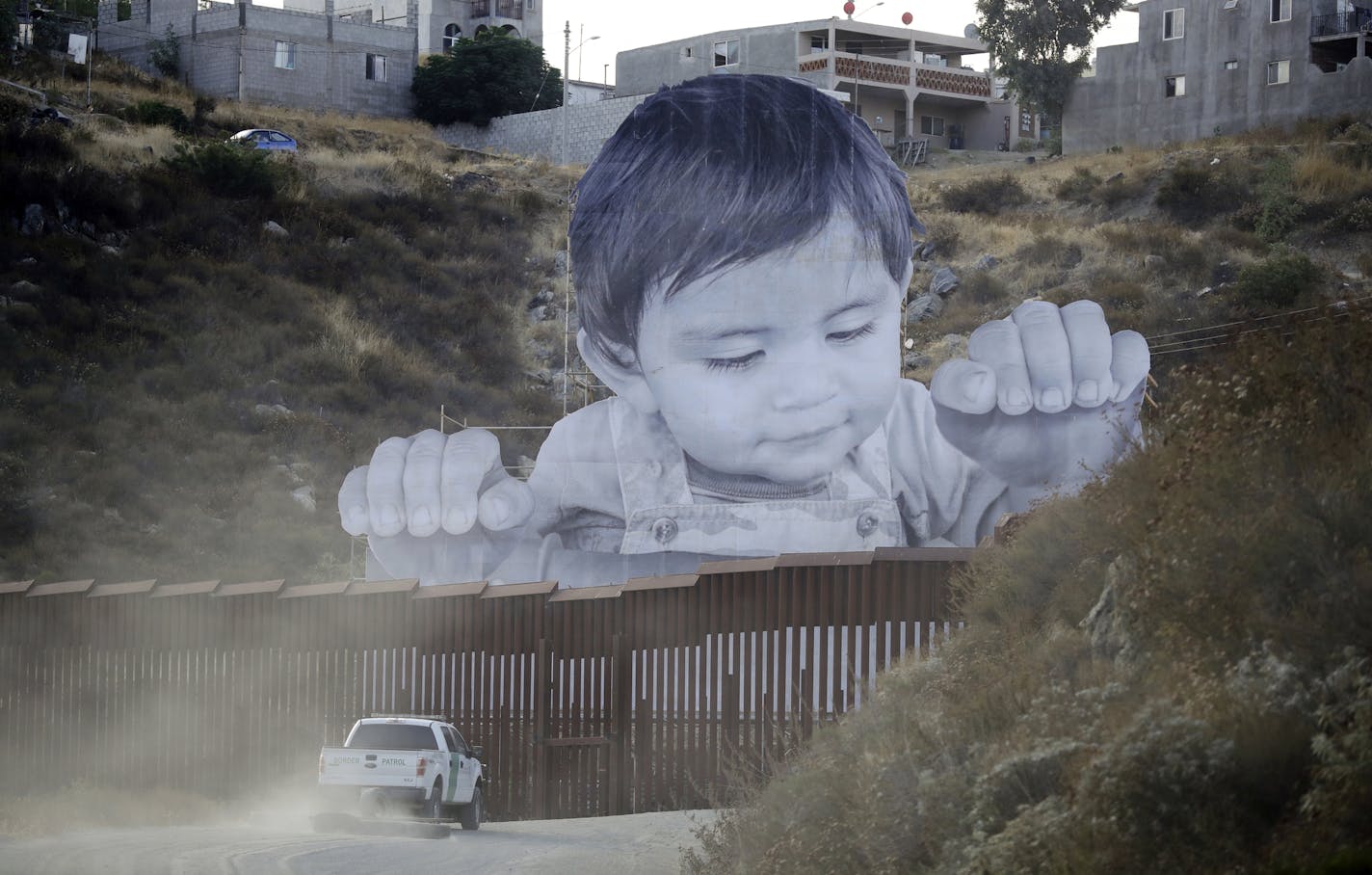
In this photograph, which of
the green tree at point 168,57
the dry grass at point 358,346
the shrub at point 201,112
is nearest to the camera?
the dry grass at point 358,346

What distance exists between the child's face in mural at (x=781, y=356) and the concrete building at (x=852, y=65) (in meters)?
7.86

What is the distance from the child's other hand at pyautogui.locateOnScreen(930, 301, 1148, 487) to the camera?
2336cm

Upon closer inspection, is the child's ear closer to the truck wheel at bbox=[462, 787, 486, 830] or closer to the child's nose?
the child's nose

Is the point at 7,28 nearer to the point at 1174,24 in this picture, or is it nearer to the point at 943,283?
the point at 943,283

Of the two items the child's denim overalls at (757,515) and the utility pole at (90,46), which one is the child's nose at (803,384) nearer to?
the child's denim overalls at (757,515)

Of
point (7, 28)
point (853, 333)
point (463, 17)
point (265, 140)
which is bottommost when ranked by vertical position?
point (853, 333)

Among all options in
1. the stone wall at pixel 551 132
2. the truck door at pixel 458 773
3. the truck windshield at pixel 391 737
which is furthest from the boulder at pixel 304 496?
the truck windshield at pixel 391 737

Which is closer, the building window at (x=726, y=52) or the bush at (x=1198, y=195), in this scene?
the building window at (x=726, y=52)

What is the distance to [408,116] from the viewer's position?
67.2 meters

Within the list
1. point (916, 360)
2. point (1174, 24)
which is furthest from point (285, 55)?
point (916, 360)

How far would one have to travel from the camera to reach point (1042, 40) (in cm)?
6425

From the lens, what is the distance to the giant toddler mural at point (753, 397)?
2362 centimetres

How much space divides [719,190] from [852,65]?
18296 millimetres

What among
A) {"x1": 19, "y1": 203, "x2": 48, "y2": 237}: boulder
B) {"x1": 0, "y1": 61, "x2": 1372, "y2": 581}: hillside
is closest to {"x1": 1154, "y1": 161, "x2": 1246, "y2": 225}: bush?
{"x1": 0, "y1": 61, "x2": 1372, "y2": 581}: hillside
